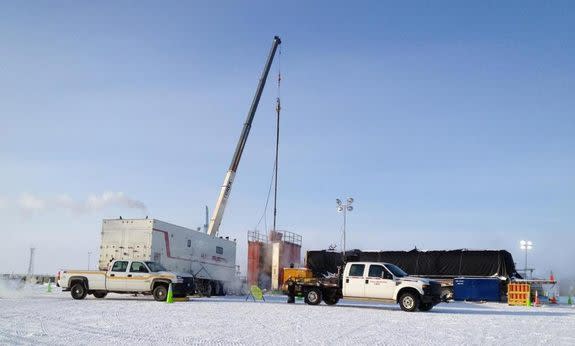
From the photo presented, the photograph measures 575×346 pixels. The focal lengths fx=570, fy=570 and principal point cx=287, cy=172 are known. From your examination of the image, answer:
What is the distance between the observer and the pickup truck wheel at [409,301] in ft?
72.3

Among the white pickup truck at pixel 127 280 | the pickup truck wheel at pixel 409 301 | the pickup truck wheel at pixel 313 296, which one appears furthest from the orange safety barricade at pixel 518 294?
the white pickup truck at pixel 127 280

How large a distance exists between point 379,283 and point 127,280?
10770 millimetres

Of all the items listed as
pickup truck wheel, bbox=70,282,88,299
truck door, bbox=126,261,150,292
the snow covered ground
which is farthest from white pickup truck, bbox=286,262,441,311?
pickup truck wheel, bbox=70,282,88,299

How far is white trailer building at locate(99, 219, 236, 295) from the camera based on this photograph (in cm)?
2800

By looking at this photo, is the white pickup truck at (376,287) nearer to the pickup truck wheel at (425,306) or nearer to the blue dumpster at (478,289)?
the pickup truck wheel at (425,306)

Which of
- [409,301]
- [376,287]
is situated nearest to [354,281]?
[376,287]

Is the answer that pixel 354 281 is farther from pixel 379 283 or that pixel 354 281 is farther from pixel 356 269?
pixel 379 283

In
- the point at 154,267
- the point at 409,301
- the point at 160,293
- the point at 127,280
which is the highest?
the point at 154,267

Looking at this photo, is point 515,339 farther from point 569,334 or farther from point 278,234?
point 278,234

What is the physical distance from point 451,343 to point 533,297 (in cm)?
2593

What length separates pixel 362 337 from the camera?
1275 centimetres

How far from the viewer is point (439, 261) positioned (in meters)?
41.6

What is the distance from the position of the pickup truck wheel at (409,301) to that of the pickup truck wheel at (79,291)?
13.7 m

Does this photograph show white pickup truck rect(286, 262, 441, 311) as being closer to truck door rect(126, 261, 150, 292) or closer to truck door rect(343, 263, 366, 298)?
truck door rect(343, 263, 366, 298)
